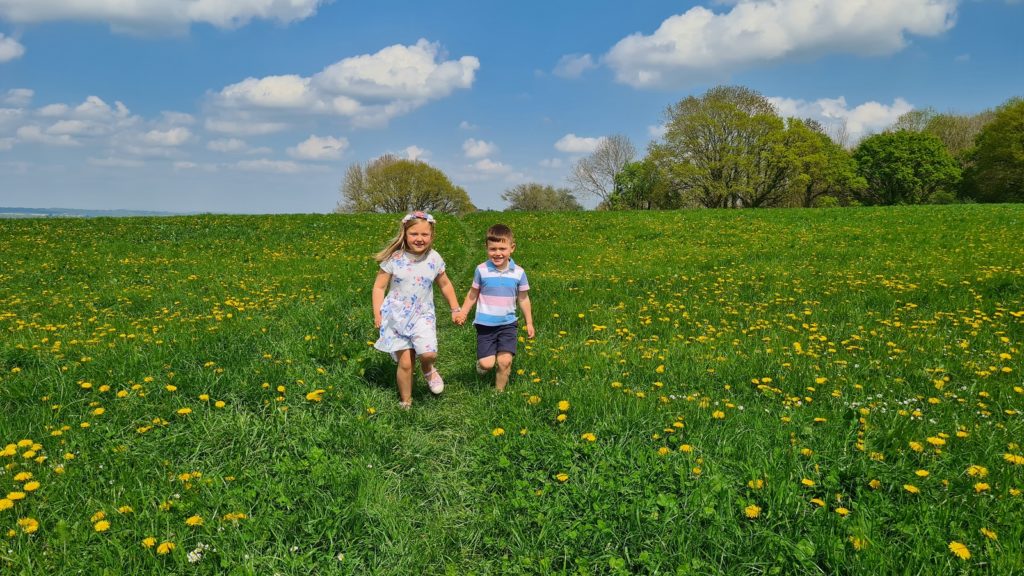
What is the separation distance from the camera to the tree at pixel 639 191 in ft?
178

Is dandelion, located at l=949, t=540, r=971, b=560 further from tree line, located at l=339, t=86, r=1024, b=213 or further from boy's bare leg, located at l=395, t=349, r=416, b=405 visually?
tree line, located at l=339, t=86, r=1024, b=213

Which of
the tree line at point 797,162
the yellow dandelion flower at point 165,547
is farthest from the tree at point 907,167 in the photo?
the yellow dandelion flower at point 165,547

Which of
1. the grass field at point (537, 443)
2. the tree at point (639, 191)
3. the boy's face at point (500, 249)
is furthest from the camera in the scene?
the tree at point (639, 191)

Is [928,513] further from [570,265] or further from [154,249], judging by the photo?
[154,249]

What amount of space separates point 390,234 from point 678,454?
19.9 meters

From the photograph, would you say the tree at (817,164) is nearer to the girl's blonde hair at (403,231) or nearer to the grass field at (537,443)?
the grass field at (537,443)

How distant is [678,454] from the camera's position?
344 cm

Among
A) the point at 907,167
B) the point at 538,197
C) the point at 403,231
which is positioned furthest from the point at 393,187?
the point at 403,231

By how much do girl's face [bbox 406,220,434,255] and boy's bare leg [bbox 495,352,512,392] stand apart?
1.33 m

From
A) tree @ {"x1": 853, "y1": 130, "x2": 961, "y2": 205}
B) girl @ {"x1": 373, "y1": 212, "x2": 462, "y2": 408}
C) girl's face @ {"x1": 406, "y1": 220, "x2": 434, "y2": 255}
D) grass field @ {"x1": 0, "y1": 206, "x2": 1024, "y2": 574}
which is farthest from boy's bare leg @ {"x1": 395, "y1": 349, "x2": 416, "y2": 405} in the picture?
tree @ {"x1": 853, "y1": 130, "x2": 961, "y2": 205}

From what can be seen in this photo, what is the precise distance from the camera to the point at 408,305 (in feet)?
16.4

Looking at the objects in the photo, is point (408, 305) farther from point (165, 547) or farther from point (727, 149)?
point (727, 149)

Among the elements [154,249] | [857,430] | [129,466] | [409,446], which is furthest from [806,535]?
[154,249]

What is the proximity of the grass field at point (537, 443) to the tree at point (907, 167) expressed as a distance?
5959 cm
